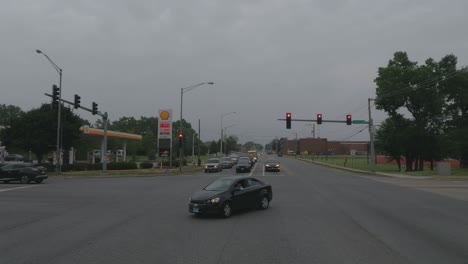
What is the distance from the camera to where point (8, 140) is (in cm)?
5047

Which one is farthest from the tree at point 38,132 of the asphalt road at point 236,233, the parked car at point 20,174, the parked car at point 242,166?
the asphalt road at point 236,233

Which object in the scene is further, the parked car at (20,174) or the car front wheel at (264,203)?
the parked car at (20,174)

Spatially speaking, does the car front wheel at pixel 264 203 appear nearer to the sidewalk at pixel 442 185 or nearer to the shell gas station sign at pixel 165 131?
the sidewalk at pixel 442 185

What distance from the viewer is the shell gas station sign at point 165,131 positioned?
53000 mm

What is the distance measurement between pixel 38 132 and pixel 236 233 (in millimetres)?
42718

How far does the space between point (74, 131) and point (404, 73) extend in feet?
132

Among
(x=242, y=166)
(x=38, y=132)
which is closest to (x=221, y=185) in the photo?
(x=242, y=166)

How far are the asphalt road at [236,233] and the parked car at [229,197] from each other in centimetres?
38

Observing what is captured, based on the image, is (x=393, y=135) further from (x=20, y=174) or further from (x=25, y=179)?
(x=20, y=174)

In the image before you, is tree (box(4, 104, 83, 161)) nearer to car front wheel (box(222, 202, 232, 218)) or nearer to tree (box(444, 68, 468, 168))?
car front wheel (box(222, 202, 232, 218))

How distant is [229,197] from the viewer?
48.2ft

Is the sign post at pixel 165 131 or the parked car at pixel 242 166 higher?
the sign post at pixel 165 131

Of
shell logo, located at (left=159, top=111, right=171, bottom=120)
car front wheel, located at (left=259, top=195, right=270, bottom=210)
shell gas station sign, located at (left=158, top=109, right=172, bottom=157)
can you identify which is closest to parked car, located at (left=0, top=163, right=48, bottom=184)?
car front wheel, located at (left=259, top=195, right=270, bottom=210)

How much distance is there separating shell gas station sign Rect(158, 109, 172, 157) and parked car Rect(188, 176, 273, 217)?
1458 inches
